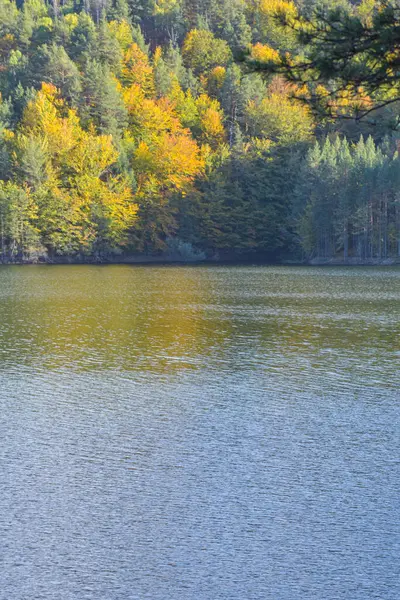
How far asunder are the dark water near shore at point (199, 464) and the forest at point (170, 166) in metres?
56.7

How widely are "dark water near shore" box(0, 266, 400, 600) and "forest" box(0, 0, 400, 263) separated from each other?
186ft

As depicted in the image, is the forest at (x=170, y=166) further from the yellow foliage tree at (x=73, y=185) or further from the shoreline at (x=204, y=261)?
the shoreline at (x=204, y=261)

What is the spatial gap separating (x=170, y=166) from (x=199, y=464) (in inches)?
3135

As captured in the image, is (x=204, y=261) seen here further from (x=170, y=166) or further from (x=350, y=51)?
(x=350, y=51)

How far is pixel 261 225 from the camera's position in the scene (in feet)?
294

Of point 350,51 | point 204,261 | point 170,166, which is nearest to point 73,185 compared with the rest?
point 170,166

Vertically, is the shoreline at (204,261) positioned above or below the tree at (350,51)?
below

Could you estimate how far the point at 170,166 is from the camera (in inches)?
3583

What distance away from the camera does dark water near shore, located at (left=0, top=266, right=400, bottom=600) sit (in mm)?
9359

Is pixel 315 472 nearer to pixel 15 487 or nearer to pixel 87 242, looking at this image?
pixel 15 487

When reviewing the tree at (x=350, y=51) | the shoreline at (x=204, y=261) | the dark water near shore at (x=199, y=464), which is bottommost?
the dark water near shore at (x=199, y=464)

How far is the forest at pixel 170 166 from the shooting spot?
83438 mm

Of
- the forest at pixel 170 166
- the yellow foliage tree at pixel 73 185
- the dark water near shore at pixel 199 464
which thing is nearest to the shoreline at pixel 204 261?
the forest at pixel 170 166

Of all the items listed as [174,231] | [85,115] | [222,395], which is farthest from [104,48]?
[222,395]
